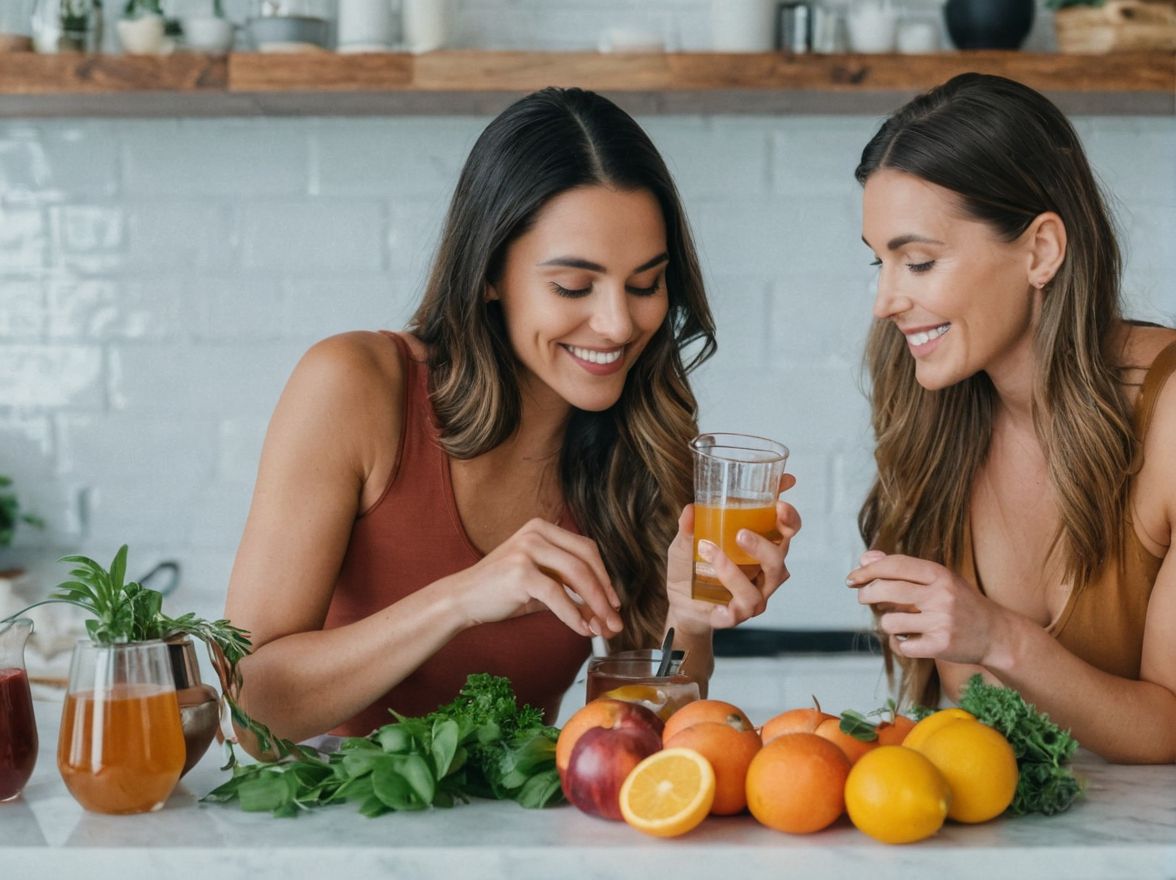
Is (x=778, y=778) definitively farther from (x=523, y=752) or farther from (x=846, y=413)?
(x=846, y=413)

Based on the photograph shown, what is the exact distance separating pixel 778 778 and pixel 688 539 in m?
0.63

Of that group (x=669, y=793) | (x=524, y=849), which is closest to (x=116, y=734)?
(x=524, y=849)

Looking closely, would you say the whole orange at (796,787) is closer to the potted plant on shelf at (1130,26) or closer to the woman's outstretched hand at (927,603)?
the woman's outstretched hand at (927,603)

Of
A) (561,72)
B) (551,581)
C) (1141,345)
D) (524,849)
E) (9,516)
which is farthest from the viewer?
(9,516)

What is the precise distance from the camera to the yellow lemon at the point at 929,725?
122 centimetres

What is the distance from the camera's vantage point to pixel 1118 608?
1.87 metres

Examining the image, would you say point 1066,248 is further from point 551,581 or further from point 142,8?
point 142,8

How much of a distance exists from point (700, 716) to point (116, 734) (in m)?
0.55

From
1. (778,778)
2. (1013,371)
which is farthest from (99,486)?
(778,778)

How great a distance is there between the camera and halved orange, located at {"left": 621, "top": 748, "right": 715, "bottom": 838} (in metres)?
1.14

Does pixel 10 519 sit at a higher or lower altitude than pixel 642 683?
lower

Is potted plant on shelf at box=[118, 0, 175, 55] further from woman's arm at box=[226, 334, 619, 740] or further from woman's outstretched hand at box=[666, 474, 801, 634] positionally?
woman's outstretched hand at box=[666, 474, 801, 634]

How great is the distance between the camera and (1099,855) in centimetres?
114

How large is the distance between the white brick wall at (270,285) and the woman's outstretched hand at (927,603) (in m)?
1.79
